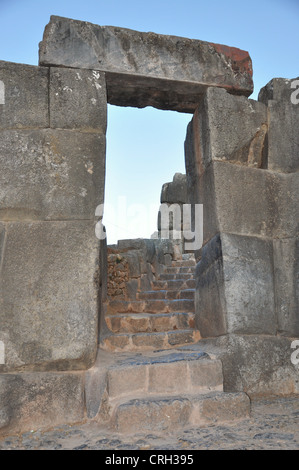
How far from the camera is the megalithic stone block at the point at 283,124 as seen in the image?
12.7ft

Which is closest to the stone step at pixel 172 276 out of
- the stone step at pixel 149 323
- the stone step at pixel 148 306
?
the stone step at pixel 148 306

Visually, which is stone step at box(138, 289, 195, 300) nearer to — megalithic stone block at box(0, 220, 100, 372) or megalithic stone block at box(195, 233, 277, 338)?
megalithic stone block at box(195, 233, 277, 338)

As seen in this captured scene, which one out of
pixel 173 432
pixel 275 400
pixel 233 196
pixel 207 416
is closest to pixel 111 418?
pixel 173 432

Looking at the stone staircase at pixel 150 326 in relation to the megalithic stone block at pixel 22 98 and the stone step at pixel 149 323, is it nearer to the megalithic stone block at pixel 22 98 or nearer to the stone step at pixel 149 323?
the stone step at pixel 149 323

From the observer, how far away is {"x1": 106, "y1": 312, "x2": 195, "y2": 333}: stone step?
4363 millimetres

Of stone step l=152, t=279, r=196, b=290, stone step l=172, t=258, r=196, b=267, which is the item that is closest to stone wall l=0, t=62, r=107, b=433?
stone step l=152, t=279, r=196, b=290

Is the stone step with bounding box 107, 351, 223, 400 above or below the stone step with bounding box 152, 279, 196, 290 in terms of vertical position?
below

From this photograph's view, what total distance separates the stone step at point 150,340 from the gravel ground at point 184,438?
114 cm

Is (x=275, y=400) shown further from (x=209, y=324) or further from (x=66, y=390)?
(x=66, y=390)

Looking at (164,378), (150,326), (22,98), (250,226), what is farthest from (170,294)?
(22,98)

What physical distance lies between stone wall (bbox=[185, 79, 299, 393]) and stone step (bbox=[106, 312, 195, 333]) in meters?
0.34

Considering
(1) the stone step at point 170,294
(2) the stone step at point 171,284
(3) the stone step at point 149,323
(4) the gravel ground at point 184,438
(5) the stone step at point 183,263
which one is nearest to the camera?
(4) the gravel ground at point 184,438
